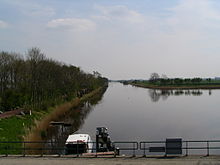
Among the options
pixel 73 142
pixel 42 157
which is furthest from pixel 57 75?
pixel 42 157

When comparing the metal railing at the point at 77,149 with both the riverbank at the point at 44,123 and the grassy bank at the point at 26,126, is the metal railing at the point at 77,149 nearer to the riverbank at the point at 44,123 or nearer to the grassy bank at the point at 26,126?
the grassy bank at the point at 26,126

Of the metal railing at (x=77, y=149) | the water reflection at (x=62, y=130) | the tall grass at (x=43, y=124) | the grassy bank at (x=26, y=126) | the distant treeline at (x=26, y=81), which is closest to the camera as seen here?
the metal railing at (x=77, y=149)

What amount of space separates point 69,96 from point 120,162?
200 ft

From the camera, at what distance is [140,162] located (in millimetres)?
17312

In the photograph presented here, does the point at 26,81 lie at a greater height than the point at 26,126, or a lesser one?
greater

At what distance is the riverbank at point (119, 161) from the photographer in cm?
1703

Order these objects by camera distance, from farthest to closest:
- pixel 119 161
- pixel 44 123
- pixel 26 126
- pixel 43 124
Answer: pixel 44 123 < pixel 43 124 < pixel 26 126 < pixel 119 161

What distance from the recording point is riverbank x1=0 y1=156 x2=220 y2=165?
17.0m

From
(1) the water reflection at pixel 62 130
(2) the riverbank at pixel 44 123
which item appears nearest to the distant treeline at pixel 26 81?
(2) the riverbank at pixel 44 123

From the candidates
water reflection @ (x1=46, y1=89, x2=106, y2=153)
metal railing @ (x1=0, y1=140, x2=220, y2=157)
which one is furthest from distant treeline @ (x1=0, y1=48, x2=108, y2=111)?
metal railing @ (x1=0, y1=140, x2=220, y2=157)

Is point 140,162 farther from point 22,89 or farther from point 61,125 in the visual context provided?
point 22,89

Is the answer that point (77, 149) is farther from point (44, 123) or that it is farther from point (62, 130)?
point (44, 123)

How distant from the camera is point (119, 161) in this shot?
17750 mm

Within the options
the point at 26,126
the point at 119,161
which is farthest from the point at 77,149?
the point at 26,126
